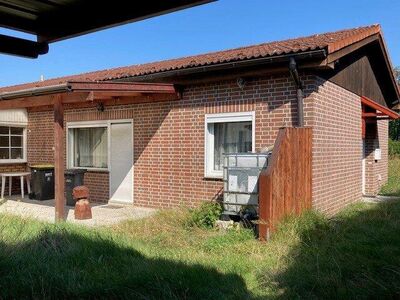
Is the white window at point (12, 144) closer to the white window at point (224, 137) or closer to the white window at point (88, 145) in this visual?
the white window at point (88, 145)

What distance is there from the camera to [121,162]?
11.6 metres

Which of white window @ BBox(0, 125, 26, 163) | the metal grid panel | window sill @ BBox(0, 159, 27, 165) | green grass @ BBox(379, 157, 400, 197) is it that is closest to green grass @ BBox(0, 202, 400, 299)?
the metal grid panel

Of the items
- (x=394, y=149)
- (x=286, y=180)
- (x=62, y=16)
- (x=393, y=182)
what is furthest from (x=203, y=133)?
(x=394, y=149)

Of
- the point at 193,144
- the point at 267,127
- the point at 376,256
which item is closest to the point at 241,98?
the point at 267,127

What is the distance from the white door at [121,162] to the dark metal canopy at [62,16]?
782 cm

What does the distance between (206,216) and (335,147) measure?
3727mm

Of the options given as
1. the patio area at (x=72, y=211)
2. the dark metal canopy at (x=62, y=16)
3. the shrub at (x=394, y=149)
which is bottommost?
the patio area at (x=72, y=211)

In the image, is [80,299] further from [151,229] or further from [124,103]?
[124,103]

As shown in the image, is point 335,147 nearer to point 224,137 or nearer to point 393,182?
point 224,137

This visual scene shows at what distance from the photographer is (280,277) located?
5078mm

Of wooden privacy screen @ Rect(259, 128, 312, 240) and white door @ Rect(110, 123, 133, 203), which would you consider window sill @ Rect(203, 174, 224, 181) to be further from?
white door @ Rect(110, 123, 133, 203)

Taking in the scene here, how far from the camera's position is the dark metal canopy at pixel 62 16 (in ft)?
9.34

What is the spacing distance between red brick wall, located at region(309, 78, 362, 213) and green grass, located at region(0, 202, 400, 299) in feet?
4.61

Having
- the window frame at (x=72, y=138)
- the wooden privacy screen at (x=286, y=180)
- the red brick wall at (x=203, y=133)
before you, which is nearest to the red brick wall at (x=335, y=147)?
the red brick wall at (x=203, y=133)
